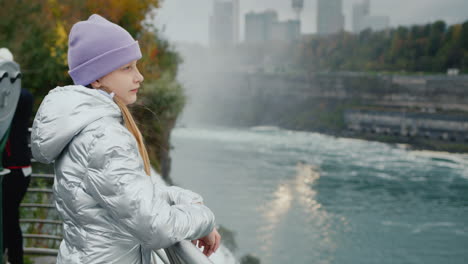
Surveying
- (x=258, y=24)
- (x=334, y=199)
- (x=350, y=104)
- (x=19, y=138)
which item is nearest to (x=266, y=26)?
(x=258, y=24)

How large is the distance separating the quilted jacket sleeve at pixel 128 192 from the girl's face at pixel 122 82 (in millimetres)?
163

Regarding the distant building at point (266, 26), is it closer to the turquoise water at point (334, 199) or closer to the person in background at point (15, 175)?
the turquoise water at point (334, 199)

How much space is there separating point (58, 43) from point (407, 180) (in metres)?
27.6

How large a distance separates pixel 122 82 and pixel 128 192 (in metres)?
0.29

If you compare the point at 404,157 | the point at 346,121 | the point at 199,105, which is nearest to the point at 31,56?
the point at 404,157

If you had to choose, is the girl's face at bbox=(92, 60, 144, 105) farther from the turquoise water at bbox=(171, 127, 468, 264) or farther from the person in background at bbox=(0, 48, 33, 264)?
the turquoise water at bbox=(171, 127, 468, 264)

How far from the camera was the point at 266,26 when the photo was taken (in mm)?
121000

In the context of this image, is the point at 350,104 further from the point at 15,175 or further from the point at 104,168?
the point at 104,168

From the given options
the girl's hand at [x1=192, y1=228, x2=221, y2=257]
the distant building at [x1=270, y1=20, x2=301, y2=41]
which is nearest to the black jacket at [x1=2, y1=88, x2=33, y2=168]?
the girl's hand at [x1=192, y1=228, x2=221, y2=257]

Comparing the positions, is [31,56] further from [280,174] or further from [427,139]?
[427,139]

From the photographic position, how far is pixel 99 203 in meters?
0.93

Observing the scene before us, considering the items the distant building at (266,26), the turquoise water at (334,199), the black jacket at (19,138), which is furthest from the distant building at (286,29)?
the black jacket at (19,138)

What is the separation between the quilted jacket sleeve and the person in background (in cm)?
144

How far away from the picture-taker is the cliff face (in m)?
48.1
